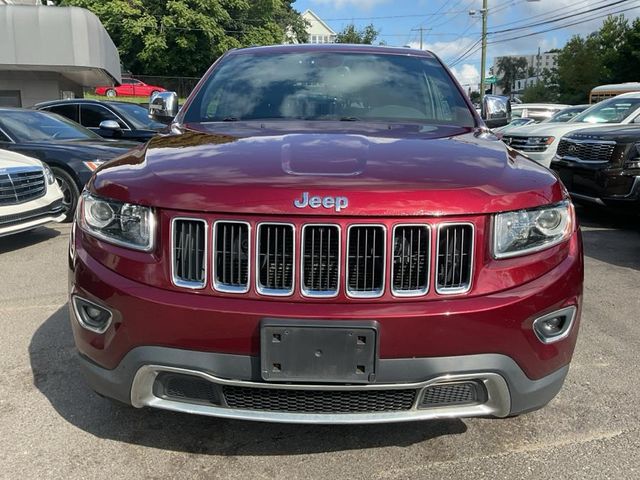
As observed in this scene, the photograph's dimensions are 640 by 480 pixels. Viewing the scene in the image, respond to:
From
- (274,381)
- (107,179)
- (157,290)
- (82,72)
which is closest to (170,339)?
(157,290)

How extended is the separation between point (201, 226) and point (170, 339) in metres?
0.41

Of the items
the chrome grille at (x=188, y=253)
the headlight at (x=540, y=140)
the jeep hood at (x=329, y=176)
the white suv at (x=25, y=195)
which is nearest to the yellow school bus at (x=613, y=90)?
the headlight at (x=540, y=140)

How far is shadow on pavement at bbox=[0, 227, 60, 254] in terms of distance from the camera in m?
6.54

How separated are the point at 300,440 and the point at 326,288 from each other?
89 cm

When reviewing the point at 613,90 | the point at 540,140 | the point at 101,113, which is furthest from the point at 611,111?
the point at 613,90

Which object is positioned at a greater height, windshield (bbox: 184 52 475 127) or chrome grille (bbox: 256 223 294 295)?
→ windshield (bbox: 184 52 475 127)

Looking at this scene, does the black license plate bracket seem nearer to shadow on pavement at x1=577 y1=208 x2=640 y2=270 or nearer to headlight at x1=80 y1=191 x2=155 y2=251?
headlight at x1=80 y1=191 x2=155 y2=251

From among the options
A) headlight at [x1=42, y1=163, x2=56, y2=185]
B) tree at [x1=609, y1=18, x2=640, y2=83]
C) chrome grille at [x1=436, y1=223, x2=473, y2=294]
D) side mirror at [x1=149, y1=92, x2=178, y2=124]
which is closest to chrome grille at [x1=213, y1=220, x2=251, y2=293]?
chrome grille at [x1=436, y1=223, x2=473, y2=294]

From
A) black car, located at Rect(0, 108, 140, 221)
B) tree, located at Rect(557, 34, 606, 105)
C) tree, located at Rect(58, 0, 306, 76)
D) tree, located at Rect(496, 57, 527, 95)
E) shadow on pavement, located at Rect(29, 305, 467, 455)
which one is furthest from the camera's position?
tree, located at Rect(496, 57, 527, 95)

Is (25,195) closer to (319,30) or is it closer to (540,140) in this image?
(540,140)

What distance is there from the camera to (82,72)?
67.2 ft

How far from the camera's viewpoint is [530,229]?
2.21 meters

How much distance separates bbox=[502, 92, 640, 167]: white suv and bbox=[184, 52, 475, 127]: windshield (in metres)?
6.58

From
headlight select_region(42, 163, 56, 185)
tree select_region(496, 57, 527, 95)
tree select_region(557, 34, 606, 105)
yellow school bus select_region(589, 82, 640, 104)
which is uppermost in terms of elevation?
tree select_region(496, 57, 527, 95)
